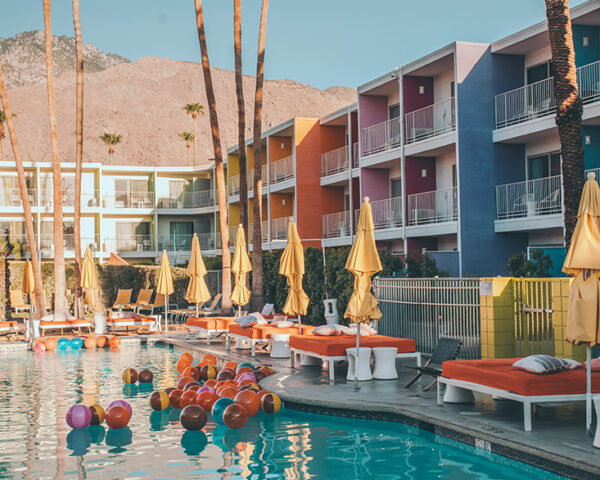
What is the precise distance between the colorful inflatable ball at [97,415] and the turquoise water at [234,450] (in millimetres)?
98

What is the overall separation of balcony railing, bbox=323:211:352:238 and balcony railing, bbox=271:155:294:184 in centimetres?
332

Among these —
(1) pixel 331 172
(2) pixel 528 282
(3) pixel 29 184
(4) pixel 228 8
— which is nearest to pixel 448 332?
(2) pixel 528 282

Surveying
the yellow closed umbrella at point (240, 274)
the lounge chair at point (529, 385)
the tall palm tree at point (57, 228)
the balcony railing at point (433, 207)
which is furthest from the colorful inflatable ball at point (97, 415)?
the tall palm tree at point (57, 228)

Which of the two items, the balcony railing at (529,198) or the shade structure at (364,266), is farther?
the balcony railing at (529,198)

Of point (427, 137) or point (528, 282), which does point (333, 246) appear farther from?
point (528, 282)

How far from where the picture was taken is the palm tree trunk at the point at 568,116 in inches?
542

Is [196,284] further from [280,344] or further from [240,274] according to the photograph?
[280,344]

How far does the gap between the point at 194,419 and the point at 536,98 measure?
15944 mm

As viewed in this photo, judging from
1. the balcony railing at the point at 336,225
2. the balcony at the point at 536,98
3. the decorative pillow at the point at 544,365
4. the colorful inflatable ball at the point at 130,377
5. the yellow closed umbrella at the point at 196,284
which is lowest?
the colorful inflatable ball at the point at 130,377

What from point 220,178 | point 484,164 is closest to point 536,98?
point 484,164

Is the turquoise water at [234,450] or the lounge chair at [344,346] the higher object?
the lounge chair at [344,346]

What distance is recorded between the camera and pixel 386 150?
88.9 ft

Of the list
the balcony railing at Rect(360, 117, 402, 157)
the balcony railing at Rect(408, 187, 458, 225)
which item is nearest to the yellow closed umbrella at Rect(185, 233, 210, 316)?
the balcony railing at Rect(408, 187, 458, 225)

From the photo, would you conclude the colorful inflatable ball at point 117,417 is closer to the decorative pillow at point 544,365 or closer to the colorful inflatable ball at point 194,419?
the colorful inflatable ball at point 194,419
